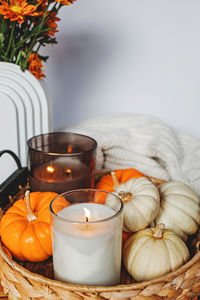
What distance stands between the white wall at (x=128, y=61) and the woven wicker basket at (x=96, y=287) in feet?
2.66

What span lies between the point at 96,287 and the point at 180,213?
0.25 meters

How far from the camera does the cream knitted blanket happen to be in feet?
3.33

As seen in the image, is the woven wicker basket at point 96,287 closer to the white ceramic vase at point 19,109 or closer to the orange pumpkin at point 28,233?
the orange pumpkin at point 28,233

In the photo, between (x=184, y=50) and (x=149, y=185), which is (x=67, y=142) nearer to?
(x=149, y=185)

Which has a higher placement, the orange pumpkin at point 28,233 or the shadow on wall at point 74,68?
the shadow on wall at point 74,68

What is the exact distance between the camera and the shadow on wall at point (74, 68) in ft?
4.15

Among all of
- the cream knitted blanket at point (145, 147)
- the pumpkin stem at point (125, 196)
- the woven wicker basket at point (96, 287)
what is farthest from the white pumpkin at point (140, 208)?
the cream knitted blanket at point (145, 147)

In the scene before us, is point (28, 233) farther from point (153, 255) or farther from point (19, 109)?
point (19, 109)

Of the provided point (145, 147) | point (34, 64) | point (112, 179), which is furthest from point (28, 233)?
point (145, 147)

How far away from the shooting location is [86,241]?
51 centimetres

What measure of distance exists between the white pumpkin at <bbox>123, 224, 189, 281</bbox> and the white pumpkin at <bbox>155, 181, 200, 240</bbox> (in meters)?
0.07

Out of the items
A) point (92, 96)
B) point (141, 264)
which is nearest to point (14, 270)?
point (141, 264)

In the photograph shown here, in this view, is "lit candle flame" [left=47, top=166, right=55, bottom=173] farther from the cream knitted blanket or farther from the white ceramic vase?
the cream knitted blanket

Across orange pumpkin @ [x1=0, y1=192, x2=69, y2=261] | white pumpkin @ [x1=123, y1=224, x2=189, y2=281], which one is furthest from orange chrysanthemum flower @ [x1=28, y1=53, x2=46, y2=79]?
white pumpkin @ [x1=123, y1=224, x2=189, y2=281]
